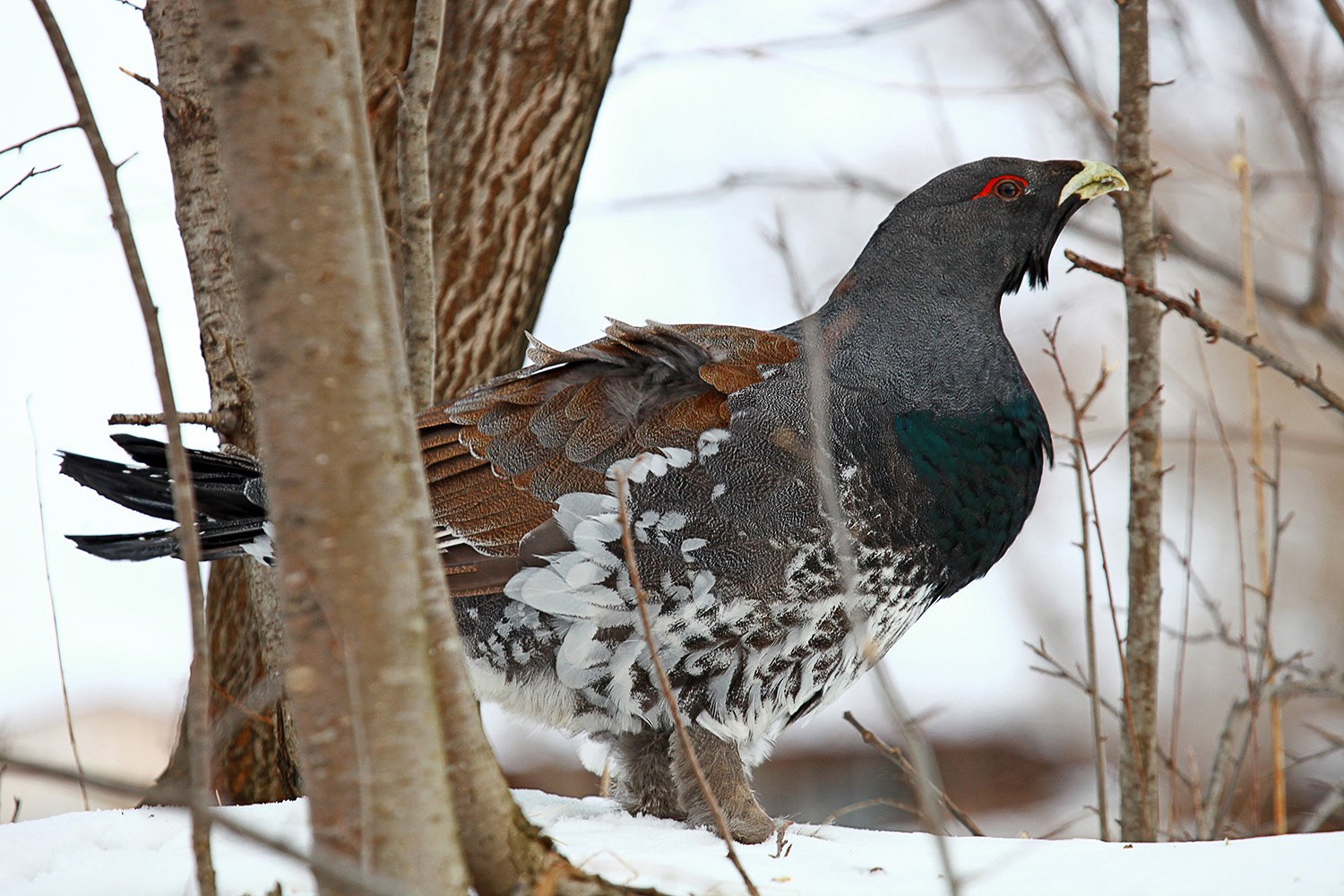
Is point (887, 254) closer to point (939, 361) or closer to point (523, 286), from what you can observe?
point (939, 361)

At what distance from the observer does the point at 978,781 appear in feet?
25.5

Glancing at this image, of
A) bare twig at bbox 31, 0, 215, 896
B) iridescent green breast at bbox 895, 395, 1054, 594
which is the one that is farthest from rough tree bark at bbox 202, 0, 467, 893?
iridescent green breast at bbox 895, 395, 1054, 594

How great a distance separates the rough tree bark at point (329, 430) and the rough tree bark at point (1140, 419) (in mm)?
2583

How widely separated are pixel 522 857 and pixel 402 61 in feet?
9.88

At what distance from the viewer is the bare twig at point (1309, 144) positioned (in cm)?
487

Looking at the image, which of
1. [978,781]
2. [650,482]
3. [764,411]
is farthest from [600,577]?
[978,781]

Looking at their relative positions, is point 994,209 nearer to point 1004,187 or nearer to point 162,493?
point 1004,187

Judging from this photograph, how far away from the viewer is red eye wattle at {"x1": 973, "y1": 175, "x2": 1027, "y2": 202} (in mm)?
3588

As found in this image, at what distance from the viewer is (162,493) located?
2977 millimetres

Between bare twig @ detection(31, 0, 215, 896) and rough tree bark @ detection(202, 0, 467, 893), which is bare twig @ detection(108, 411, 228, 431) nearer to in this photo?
bare twig @ detection(31, 0, 215, 896)

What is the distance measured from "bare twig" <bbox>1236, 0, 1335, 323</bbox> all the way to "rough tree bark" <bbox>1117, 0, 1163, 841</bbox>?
1631 mm

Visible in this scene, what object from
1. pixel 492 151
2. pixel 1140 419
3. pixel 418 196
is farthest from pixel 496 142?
pixel 1140 419

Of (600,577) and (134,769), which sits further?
(134,769)

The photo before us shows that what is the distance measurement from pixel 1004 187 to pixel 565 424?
1539 mm
